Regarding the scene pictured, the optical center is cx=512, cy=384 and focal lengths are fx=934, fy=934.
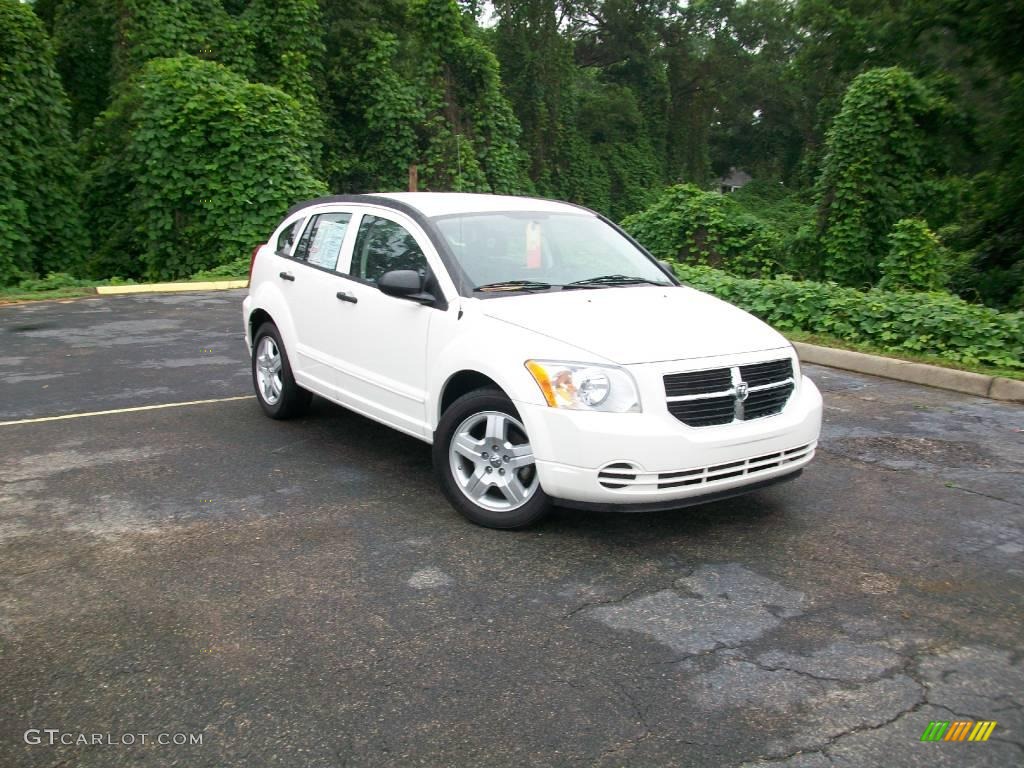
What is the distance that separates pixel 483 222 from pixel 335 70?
2642 centimetres

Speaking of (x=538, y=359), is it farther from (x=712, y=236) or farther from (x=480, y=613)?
(x=712, y=236)

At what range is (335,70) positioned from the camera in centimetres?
3011

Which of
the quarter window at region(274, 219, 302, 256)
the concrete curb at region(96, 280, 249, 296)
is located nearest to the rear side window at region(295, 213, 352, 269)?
the quarter window at region(274, 219, 302, 256)

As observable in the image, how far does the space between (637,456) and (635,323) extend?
33.9 inches

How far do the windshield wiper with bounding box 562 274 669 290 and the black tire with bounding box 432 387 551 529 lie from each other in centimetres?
110

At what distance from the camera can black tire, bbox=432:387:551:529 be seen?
191 inches

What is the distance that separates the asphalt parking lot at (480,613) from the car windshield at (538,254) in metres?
1.37

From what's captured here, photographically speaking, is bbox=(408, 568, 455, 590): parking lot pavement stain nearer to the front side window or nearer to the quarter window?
the front side window

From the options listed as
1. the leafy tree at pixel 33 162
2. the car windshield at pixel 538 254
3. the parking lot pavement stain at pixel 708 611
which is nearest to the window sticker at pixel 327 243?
the car windshield at pixel 538 254

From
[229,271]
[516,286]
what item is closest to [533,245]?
[516,286]

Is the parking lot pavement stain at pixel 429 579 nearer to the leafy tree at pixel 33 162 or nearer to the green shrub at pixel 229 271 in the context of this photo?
the green shrub at pixel 229 271

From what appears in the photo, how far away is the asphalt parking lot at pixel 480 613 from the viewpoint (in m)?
3.14

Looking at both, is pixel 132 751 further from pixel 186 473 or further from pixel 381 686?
pixel 186 473

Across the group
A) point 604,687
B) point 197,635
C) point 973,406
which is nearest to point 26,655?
point 197,635
